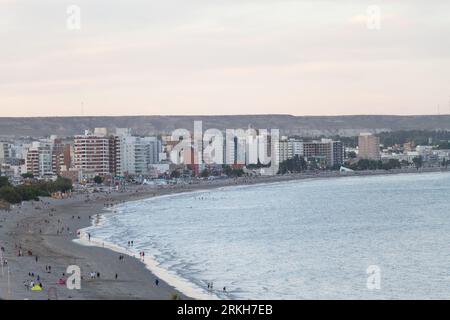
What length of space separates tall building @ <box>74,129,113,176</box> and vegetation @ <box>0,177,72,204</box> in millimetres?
19335

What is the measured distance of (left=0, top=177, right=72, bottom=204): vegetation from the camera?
4878 centimetres

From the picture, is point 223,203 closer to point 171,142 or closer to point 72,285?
point 72,285

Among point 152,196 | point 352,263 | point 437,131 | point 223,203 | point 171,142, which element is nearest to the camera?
point 352,263

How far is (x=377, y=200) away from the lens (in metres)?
57.6

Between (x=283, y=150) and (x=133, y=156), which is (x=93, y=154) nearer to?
(x=133, y=156)

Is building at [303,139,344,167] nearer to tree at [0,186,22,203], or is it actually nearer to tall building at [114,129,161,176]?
tall building at [114,129,161,176]

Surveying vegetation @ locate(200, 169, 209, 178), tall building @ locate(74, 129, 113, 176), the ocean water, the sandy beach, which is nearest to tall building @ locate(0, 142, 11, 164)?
tall building @ locate(74, 129, 113, 176)

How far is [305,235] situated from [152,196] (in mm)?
35421

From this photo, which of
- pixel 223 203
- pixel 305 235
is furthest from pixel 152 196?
pixel 305 235

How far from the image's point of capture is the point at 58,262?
23.0 metres

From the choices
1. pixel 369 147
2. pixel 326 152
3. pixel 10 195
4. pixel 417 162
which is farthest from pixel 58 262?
pixel 369 147

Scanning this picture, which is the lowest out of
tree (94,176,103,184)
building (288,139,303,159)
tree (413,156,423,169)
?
tree (413,156,423,169)

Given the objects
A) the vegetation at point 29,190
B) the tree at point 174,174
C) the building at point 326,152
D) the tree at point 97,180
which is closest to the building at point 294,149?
the building at point 326,152

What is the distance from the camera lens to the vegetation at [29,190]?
48781mm
